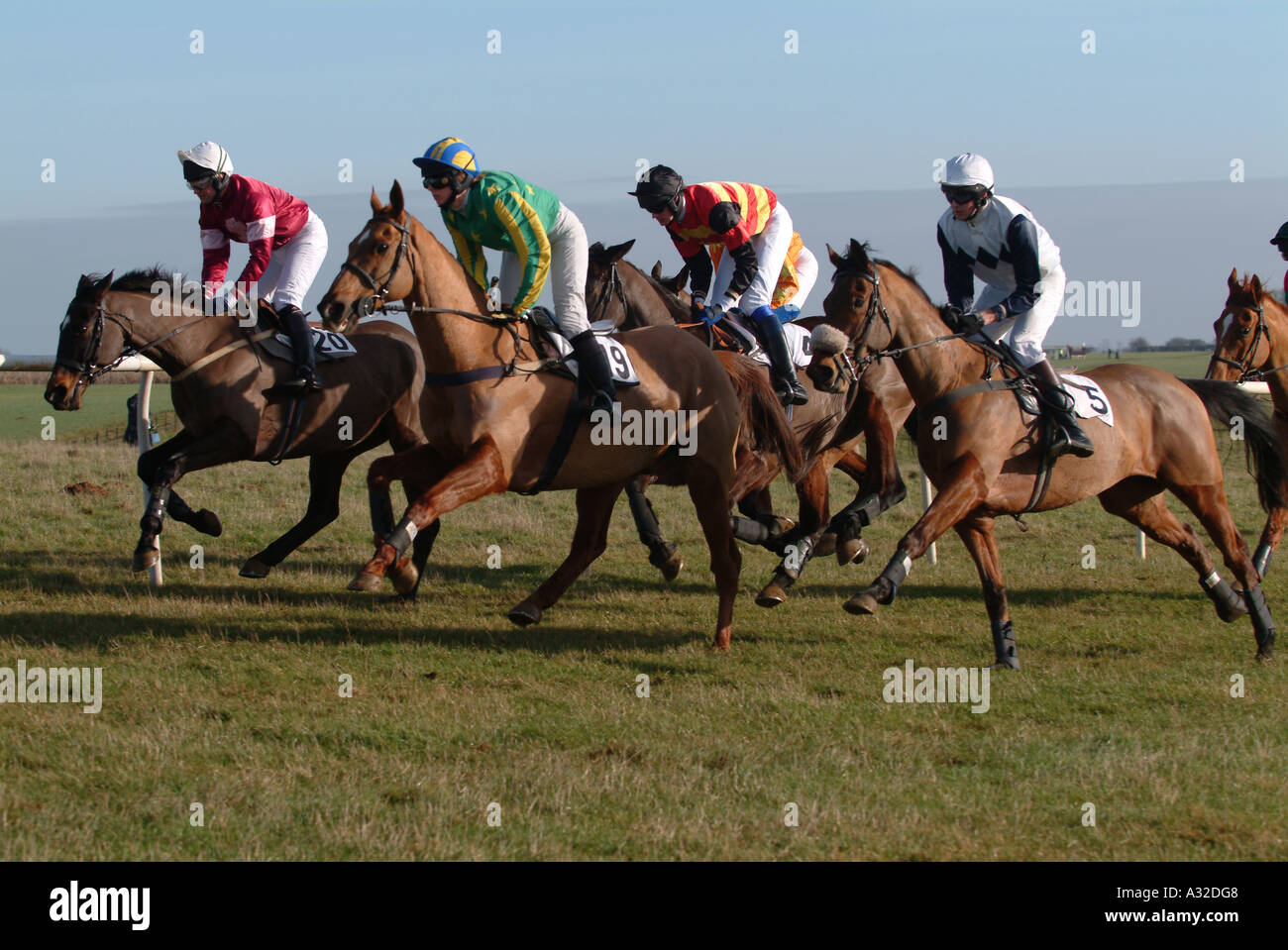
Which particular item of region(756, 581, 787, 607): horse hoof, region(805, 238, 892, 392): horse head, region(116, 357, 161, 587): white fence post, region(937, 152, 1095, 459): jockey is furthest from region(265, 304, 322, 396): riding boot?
region(937, 152, 1095, 459): jockey

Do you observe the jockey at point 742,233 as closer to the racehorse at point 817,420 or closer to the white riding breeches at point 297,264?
the racehorse at point 817,420

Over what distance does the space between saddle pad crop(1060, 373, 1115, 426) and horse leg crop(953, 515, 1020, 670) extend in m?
0.76

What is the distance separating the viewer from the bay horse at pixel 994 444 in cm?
660

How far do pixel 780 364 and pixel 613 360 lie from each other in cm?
177

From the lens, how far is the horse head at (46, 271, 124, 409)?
7.87 meters

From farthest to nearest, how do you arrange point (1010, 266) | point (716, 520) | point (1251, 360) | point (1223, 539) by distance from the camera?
point (1251, 360) < point (716, 520) < point (1223, 539) < point (1010, 266)

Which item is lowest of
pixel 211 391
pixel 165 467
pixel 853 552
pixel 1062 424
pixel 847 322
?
pixel 853 552

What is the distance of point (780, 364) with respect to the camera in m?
8.42

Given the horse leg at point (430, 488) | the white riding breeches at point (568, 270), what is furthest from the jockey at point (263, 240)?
the white riding breeches at point (568, 270)

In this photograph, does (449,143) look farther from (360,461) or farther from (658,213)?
(360,461)

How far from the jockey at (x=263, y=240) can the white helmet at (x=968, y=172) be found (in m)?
4.14

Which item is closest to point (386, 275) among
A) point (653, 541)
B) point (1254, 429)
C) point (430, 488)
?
point (430, 488)

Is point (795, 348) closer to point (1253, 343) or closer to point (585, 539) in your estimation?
point (585, 539)

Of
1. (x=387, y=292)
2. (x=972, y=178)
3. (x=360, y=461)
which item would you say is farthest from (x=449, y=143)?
(x=360, y=461)
